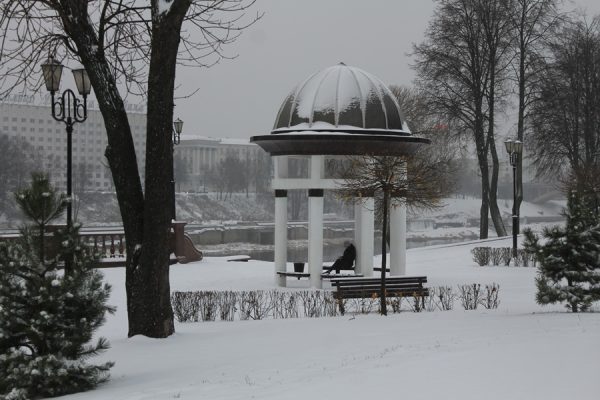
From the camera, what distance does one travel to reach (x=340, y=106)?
19531 mm

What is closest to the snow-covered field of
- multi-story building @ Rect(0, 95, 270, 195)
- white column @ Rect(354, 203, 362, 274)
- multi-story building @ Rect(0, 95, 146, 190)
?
white column @ Rect(354, 203, 362, 274)

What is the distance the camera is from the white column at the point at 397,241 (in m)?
20.3

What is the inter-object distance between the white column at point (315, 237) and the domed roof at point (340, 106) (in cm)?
175

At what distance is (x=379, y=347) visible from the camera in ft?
31.7

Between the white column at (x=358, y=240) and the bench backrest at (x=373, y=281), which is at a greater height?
the white column at (x=358, y=240)

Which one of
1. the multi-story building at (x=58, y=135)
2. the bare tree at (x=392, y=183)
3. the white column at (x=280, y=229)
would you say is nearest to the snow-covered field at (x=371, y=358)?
the bare tree at (x=392, y=183)

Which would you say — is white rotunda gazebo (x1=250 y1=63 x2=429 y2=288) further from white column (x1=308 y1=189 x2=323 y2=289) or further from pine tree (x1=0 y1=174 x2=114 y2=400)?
pine tree (x1=0 y1=174 x2=114 y2=400)

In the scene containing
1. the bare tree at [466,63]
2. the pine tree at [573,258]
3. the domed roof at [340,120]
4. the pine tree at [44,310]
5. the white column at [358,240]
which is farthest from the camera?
the bare tree at [466,63]

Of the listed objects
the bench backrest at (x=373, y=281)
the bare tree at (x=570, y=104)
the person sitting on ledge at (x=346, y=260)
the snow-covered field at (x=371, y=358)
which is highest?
the bare tree at (x=570, y=104)

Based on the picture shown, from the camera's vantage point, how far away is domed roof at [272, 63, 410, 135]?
63.6 feet

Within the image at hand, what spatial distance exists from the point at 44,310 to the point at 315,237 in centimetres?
1198

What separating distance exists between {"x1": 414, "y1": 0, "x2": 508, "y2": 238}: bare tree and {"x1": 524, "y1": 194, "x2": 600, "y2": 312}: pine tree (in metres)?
22.7

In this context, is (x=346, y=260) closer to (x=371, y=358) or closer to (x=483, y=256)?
(x=483, y=256)

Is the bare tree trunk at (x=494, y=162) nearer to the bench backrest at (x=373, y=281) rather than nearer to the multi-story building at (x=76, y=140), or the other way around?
the bench backrest at (x=373, y=281)
